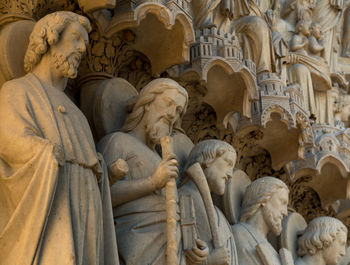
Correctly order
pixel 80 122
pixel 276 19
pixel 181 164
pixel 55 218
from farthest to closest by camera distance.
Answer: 1. pixel 276 19
2. pixel 181 164
3. pixel 80 122
4. pixel 55 218

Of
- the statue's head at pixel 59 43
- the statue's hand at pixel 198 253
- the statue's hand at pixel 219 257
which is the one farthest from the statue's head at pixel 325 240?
the statue's head at pixel 59 43

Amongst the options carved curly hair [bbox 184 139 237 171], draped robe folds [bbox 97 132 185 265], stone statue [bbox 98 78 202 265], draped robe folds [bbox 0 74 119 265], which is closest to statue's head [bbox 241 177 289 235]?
carved curly hair [bbox 184 139 237 171]

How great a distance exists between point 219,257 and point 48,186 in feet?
4.33

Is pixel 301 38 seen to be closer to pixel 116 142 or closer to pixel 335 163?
pixel 335 163

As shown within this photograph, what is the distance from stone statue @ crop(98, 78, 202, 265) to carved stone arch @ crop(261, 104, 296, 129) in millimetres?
1150

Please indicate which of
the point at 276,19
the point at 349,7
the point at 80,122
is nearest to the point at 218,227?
the point at 80,122

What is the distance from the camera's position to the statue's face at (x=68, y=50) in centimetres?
432

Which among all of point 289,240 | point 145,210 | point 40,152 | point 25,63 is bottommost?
point 289,240

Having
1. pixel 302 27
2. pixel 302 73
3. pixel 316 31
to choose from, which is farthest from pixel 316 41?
pixel 302 73

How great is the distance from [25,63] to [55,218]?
950mm

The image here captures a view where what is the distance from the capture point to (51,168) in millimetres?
3828

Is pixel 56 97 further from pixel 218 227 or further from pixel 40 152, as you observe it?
pixel 218 227

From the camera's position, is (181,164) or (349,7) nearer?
(181,164)

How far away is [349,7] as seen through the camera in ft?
27.1
